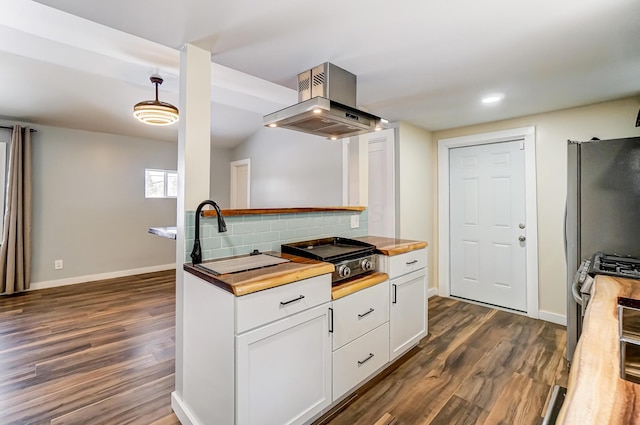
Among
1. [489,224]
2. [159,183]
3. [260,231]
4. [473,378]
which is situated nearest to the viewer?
[260,231]

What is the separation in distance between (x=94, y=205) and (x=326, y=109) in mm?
4560

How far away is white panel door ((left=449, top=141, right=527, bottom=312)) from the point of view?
3365 mm

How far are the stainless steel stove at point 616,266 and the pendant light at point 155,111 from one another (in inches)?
136

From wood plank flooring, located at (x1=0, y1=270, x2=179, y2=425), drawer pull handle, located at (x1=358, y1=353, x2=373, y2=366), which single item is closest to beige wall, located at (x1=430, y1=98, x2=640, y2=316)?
drawer pull handle, located at (x1=358, y1=353, x2=373, y2=366)

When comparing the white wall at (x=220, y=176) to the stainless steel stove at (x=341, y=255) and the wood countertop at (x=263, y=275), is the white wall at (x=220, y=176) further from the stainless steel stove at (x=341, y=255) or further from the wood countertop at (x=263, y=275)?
the wood countertop at (x=263, y=275)

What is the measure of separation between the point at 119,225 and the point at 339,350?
15.2ft

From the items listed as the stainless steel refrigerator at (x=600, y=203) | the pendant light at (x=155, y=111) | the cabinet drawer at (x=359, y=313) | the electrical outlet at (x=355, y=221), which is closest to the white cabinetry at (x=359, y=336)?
the cabinet drawer at (x=359, y=313)

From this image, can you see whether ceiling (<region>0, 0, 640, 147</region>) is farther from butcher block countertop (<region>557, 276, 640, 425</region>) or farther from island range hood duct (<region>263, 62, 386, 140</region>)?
butcher block countertop (<region>557, 276, 640, 425</region>)

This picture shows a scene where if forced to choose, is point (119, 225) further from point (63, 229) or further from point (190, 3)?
point (190, 3)

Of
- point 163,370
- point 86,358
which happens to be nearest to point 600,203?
point 163,370

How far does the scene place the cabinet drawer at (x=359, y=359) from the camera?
1772 mm

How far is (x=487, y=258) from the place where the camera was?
362cm

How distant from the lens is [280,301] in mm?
1446

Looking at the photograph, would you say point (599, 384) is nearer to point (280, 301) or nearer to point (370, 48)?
point (280, 301)
